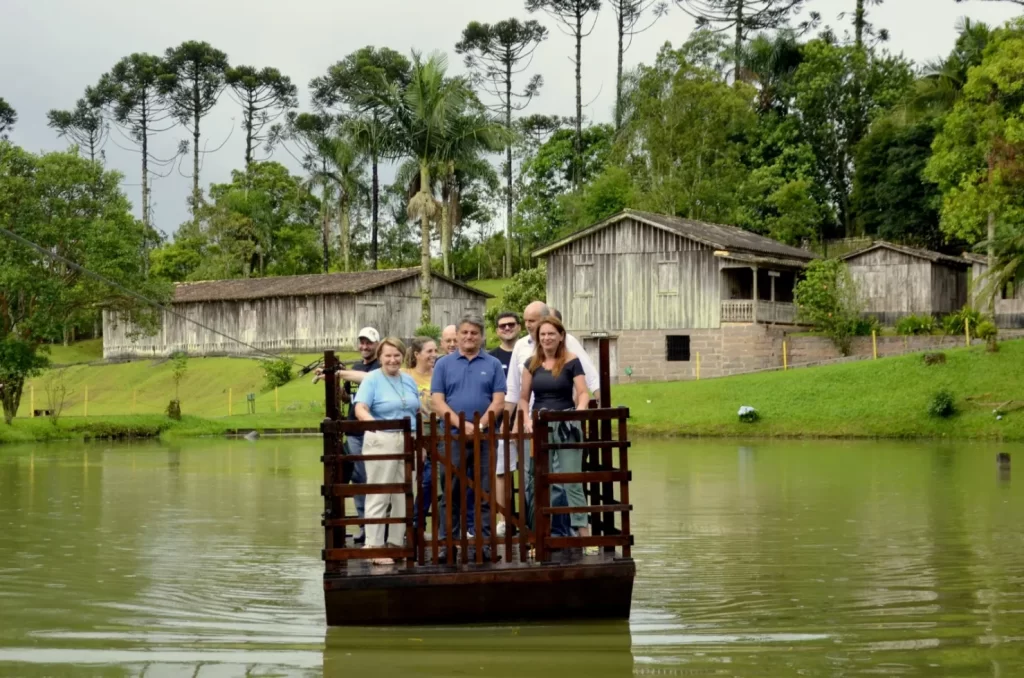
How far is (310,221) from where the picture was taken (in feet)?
295

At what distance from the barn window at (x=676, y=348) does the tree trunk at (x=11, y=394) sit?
23300 millimetres

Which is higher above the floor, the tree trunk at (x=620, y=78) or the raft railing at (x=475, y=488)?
the tree trunk at (x=620, y=78)

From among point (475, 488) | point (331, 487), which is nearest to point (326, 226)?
point (331, 487)

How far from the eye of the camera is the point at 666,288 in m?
54.2

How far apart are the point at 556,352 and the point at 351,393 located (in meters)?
4.18

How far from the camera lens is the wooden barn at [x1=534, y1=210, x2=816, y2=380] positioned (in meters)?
52.8

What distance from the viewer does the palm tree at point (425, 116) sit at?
5403 cm

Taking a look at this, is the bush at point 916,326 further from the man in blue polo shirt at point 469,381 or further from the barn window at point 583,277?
the man in blue polo shirt at point 469,381

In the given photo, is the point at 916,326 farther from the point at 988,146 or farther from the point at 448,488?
the point at 448,488

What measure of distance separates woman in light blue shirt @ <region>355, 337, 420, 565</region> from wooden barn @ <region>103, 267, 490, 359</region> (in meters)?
51.9

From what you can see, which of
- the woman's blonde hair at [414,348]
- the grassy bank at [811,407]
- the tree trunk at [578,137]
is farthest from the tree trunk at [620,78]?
the woman's blonde hair at [414,348]

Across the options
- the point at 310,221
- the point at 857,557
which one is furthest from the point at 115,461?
the point at 310,221

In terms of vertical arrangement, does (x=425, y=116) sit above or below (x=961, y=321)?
above

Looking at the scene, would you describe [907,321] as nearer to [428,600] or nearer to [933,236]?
[933,236]
